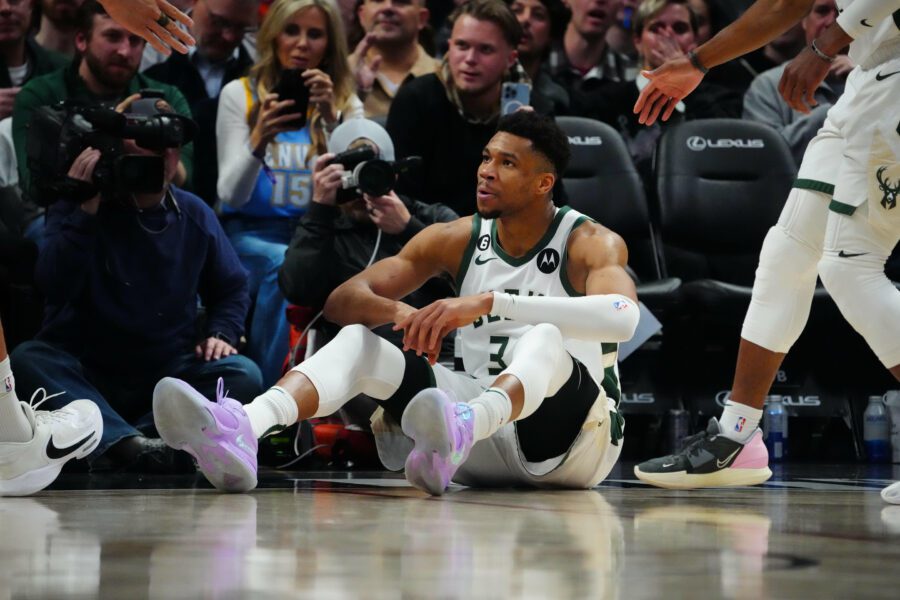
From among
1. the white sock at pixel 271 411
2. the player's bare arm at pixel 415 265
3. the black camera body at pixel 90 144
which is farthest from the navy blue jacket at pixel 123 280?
the white sock at pixel 271 411

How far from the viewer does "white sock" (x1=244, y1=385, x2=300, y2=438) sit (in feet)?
11.5

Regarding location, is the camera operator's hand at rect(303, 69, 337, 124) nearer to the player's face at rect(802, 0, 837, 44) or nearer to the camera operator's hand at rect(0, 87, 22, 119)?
the camera operator's hand at rect(0, 87, 22, 119)

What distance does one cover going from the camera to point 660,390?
6188 millimetres

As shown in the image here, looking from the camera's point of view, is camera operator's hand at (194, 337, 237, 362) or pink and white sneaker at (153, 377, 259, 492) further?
camera operator's hand at (194, 337, 237, 362)

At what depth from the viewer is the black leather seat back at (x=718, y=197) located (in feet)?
21.4

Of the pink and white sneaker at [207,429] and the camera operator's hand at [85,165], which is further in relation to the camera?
the camera operator's hand at [85,165]

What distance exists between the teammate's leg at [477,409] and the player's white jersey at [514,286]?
0.36 m

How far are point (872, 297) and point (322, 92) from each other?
9.55 feet

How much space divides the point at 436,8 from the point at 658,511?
5601mm

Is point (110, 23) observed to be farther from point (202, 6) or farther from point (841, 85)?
point (841, 85)

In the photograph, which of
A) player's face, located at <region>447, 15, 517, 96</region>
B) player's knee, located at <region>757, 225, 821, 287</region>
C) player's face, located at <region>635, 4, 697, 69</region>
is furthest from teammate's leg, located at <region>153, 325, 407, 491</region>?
player's face, located at <region>635, 4, 697, 69</region>

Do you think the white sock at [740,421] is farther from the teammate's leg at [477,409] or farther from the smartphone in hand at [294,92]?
the smartphone in hand at [294,92]

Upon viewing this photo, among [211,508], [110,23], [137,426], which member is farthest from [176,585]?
[110,23]

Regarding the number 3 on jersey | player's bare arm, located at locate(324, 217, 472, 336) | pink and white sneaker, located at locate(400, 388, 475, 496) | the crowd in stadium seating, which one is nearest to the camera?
pink and white sneaker, located at locate(400, 388, 475, 496)
